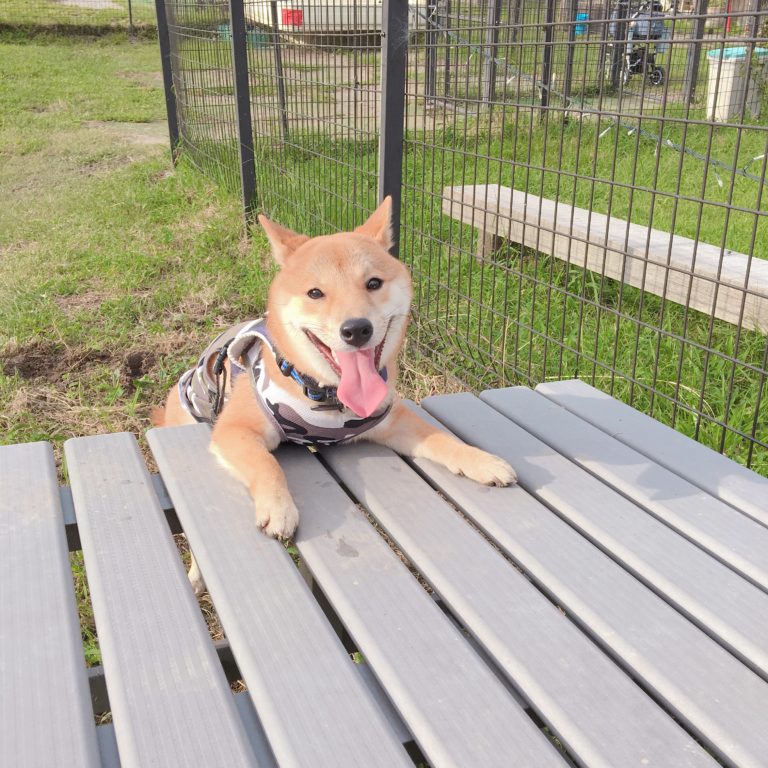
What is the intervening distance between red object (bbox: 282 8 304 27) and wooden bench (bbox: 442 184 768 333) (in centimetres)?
141

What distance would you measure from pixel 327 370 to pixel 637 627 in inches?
35.3

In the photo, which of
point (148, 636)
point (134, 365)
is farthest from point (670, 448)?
point (134, 365)

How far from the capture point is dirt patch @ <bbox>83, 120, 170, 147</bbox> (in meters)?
8.61

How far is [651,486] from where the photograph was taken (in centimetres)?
162

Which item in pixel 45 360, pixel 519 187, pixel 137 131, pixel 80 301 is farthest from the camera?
pixel 137 131

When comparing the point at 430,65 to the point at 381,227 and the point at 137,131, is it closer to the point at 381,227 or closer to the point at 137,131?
the point at 381,227

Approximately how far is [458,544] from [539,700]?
0.39 metres

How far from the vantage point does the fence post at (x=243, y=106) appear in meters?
4.98

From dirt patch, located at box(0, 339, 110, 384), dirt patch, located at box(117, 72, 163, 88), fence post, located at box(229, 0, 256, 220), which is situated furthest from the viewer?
dirt patch, located at box(117, 72, 163, 88)

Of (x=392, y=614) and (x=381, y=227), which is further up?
(x=381, y=227)

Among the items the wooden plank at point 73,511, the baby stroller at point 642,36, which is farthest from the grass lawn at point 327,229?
the wooden plank at point 73,511

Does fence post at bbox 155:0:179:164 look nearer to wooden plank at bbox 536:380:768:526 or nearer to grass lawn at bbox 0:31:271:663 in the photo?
grass lawn at bbox 0:31:271:663

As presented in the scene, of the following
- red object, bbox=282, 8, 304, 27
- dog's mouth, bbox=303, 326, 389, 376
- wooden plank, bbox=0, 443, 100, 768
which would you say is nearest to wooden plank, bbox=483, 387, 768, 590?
dog's mouth, bbox=303, 326, 389, 376

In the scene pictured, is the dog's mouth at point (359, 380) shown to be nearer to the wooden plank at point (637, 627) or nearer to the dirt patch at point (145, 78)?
the wooden plank at point (637, 627)
